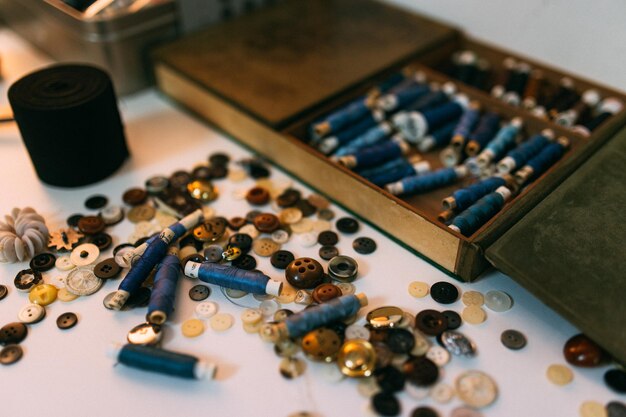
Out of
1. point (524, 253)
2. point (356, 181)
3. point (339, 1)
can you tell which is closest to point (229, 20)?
point (339, 1)

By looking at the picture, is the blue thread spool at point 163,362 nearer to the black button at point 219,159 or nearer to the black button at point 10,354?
the black button at point 10,354

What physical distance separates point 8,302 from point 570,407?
1.03 m

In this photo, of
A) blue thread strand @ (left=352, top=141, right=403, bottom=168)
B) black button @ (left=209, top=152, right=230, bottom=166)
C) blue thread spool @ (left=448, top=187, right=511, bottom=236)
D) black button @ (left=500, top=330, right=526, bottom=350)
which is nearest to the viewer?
black button @ (left=500, top=330, right=526, bottom=350)

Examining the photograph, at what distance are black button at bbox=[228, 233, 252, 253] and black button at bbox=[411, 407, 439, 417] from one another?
47 cm

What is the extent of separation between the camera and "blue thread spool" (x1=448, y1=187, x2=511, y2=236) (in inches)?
45.3

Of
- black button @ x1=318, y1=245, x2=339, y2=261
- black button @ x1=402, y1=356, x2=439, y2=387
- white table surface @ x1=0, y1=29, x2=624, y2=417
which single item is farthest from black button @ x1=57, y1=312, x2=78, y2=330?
black button @ x1=402, y1=356, x2=439, y2=387

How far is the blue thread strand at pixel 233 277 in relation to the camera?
3.59 feet

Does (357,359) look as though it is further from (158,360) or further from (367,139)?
(367,139)

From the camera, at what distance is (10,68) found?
1.82 metres

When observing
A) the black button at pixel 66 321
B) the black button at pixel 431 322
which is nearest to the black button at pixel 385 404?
the black button at pixel 431 322

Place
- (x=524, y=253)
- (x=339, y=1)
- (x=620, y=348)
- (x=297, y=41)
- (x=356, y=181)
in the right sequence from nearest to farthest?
(x=620, y=348)
(x=524, y=253)
(x=356, y=181)
(x=297, y=41)
(x=339, y=1)

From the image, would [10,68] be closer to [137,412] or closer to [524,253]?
[137,412]

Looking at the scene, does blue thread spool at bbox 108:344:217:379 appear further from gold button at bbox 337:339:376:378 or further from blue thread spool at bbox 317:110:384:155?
blue thread spool at bbox 317:110:384:155

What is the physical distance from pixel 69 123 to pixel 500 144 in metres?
0.98
